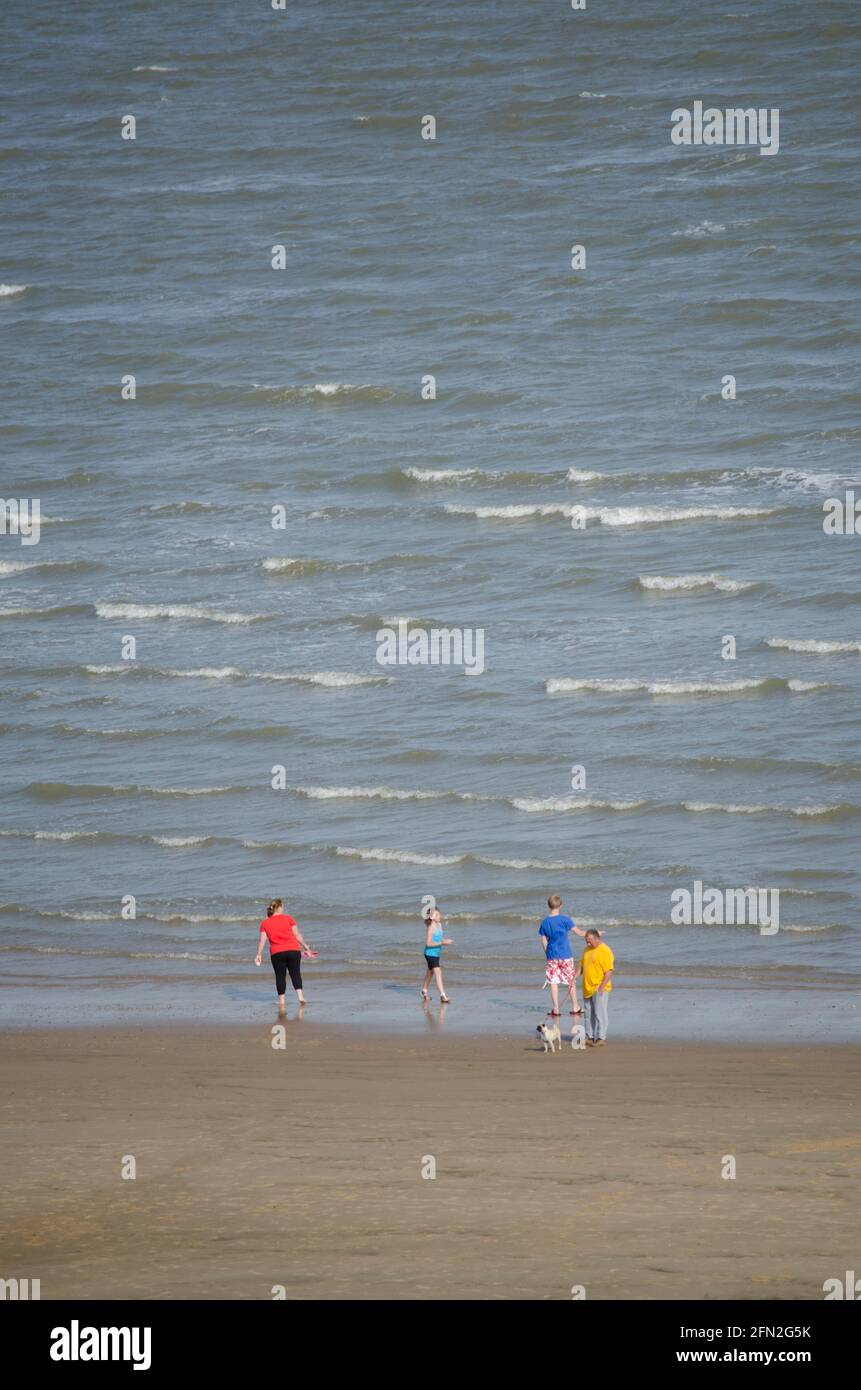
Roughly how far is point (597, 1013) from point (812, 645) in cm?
1712

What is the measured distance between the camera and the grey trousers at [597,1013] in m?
16.5

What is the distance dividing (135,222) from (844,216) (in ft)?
84.2

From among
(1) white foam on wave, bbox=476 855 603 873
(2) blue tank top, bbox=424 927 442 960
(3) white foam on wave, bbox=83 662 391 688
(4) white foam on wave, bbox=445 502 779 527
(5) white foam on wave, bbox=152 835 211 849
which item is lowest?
(2) blue tank top, bbox=424 927 442 960

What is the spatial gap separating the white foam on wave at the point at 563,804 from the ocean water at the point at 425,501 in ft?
0.35

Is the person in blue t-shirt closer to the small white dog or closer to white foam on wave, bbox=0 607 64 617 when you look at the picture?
the small white dog

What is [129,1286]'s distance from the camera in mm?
9445

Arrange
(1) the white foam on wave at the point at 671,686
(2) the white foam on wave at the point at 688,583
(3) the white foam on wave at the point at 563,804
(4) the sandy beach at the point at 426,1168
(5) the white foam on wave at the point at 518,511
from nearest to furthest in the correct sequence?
(4) the sandy beach at the point at 426,1168 < (3) the white foam on wave at the point at 563,804 < (1) the white foam on wave at the point at 671,686 < (2) the white foam on wave at the point at 688,583 < (5) the white foam on wave at the point at 518,511

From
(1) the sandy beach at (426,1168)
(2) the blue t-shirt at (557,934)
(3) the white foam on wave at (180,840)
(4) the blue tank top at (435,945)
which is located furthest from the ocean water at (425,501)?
(1) the sandy beach at (426,1168)

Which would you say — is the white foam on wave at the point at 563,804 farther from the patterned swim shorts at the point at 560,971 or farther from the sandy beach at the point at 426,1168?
the sandy beach at the point at 426,1168

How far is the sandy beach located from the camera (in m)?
9.71

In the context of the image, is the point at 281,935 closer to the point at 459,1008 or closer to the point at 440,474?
the point at 459,1008

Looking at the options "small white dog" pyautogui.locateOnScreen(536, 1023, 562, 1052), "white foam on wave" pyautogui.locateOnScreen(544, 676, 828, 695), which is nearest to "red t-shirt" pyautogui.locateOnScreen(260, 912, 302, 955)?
"small white dog" pyautogui.locateOnScreen(536, 1023, 562, 1052)

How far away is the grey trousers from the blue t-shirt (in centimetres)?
78

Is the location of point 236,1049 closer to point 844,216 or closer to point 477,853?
point 477,853
